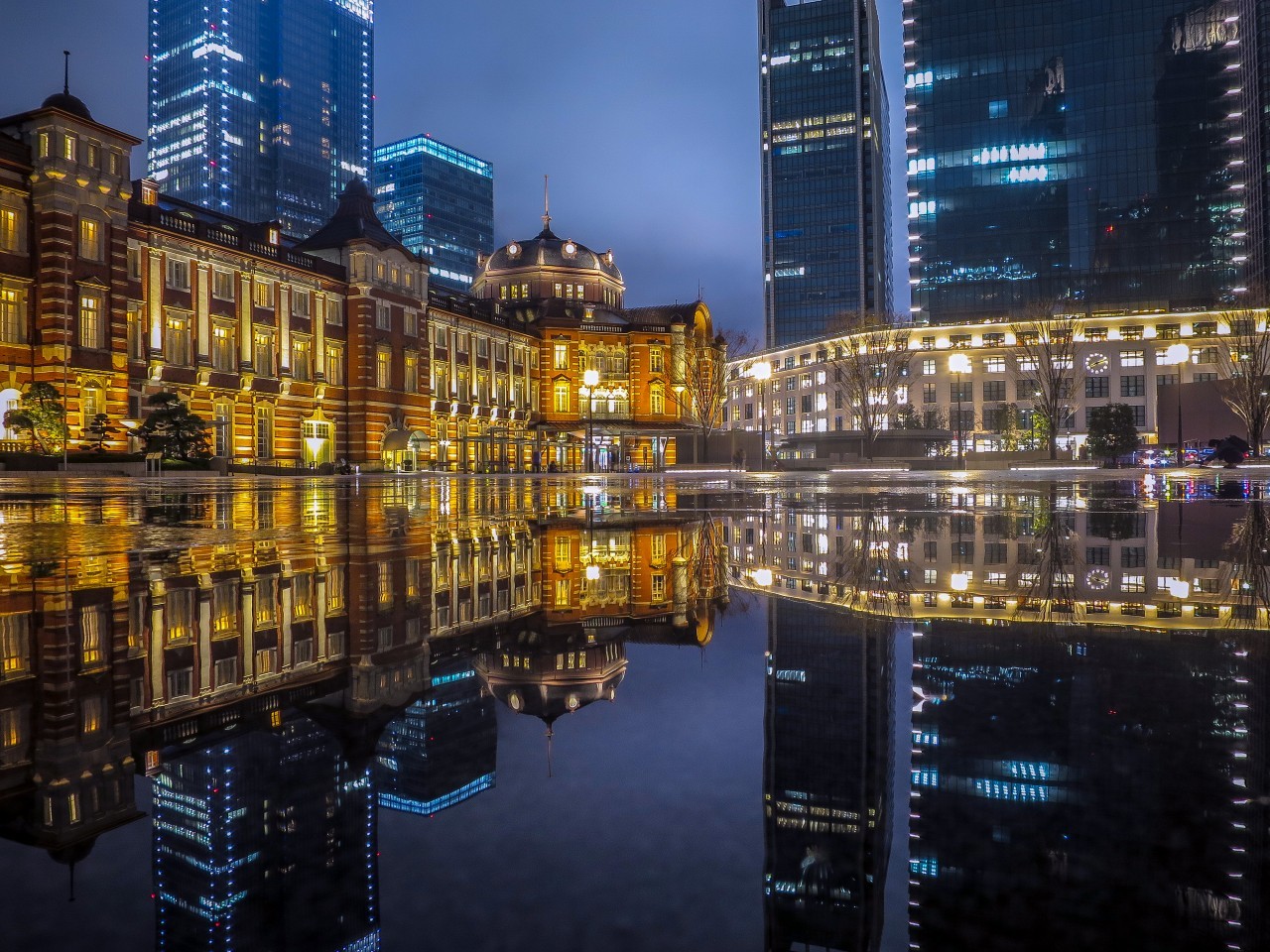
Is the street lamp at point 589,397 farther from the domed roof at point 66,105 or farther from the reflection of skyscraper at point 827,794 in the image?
the reflection of skyscraper at point 827,794

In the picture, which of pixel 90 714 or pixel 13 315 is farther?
pixel 13 315

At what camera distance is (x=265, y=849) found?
122 centimetres

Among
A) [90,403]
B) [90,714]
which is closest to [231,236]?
[90,403]

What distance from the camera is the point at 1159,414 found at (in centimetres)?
5644

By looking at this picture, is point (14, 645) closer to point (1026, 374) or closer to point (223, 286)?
point (223, 286)

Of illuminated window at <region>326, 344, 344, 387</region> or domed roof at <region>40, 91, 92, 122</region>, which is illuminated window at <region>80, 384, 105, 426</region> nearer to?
domed roof at <region>40, 91, 92, 122</region>

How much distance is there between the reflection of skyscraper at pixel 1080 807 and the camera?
1033 mm

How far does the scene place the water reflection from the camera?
1.10 meters

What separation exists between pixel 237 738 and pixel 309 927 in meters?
0.73

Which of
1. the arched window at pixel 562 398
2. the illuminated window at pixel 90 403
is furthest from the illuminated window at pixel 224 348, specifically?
the arched window at pixel 562 398

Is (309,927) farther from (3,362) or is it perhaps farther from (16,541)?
(3,362)

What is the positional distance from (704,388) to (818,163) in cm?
8962

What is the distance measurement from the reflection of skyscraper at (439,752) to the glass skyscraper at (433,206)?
153 metres

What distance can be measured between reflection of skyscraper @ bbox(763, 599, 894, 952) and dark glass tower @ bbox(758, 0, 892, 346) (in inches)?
5521
